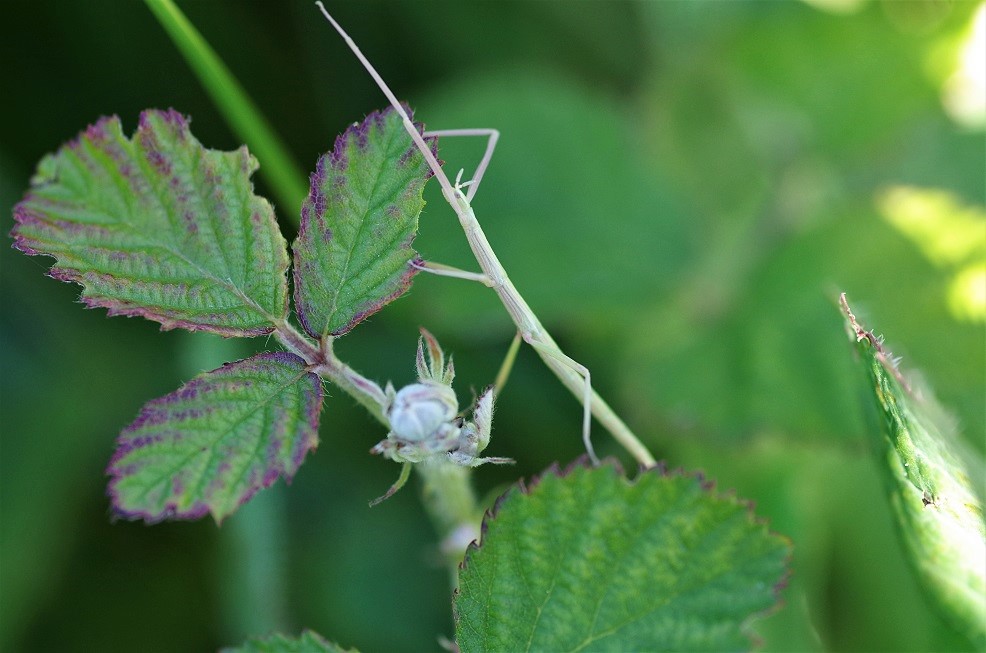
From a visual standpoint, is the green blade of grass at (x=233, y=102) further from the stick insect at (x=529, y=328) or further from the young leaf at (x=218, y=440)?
the young leaf at (x=218, y=440)

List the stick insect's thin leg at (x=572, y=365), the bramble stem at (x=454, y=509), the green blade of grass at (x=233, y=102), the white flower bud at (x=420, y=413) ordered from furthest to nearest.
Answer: the green blade of grass at (x=233, y=102) < the stick insect's thin leg at (x=572, y=365) < the bramble stem at (x=454, y=509) < the white flower bud at (x=420, y=413)

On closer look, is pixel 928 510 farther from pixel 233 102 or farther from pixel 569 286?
pixel 233 102

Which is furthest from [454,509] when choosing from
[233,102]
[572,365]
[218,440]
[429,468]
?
[233,102]

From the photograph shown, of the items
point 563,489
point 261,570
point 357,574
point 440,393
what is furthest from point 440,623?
point 440,393

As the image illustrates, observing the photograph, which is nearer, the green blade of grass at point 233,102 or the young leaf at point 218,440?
the young leaf at point 218,440

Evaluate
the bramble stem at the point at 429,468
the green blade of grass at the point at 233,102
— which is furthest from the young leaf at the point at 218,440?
the green blade of grass at the point at 233,102

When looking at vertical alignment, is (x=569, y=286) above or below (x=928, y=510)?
above

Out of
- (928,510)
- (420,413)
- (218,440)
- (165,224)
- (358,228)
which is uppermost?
(165,224)
